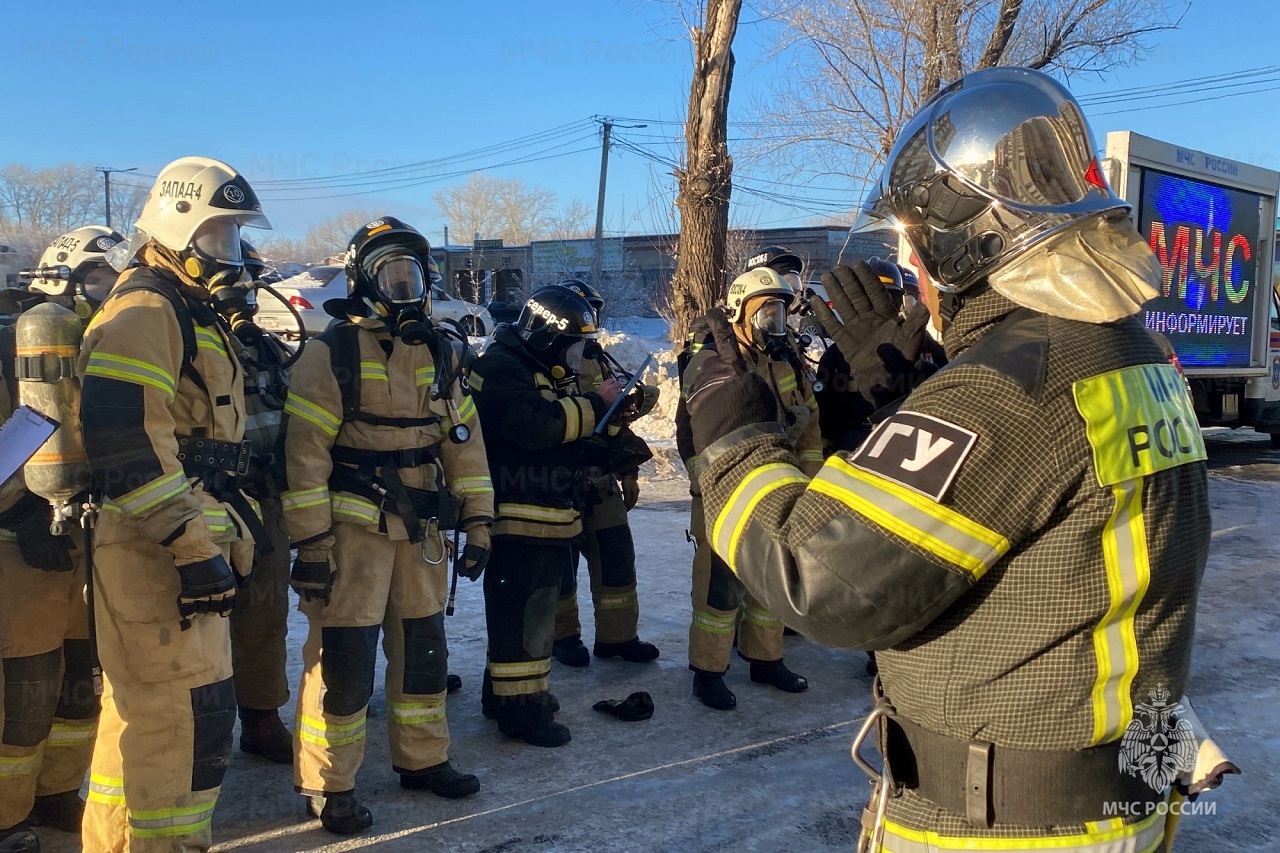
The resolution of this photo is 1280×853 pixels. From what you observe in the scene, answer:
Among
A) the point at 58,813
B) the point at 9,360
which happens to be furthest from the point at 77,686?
the point at 9,360

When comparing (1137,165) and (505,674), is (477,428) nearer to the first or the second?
(505,674)

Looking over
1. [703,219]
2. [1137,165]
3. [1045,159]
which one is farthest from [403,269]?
[1137,165]

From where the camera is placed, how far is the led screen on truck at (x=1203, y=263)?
10461 mm

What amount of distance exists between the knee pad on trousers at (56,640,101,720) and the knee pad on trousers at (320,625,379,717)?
2.96 feet

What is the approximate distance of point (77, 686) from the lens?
145 inches

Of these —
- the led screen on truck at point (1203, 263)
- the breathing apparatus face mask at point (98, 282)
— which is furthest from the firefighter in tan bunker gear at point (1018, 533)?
the led screen on truck at point (1203, 263)

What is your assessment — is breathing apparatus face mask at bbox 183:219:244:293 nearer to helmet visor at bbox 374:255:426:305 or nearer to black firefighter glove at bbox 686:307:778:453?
helmet visor at bbox 374:255:426:305

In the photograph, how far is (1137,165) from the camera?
9.95m

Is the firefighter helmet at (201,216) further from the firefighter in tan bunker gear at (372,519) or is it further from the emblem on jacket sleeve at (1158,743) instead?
the emblem on jacket sleeve at (1158,743)

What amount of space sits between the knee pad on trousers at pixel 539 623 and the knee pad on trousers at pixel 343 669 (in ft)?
3.03

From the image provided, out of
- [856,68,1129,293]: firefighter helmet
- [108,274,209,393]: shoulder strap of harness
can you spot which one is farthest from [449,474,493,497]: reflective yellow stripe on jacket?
[856,68,1129,293]: firefighter helmet

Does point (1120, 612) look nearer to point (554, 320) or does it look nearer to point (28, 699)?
point (554, 320)

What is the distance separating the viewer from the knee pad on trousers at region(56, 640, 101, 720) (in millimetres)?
3637

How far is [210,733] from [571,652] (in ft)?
8.80
